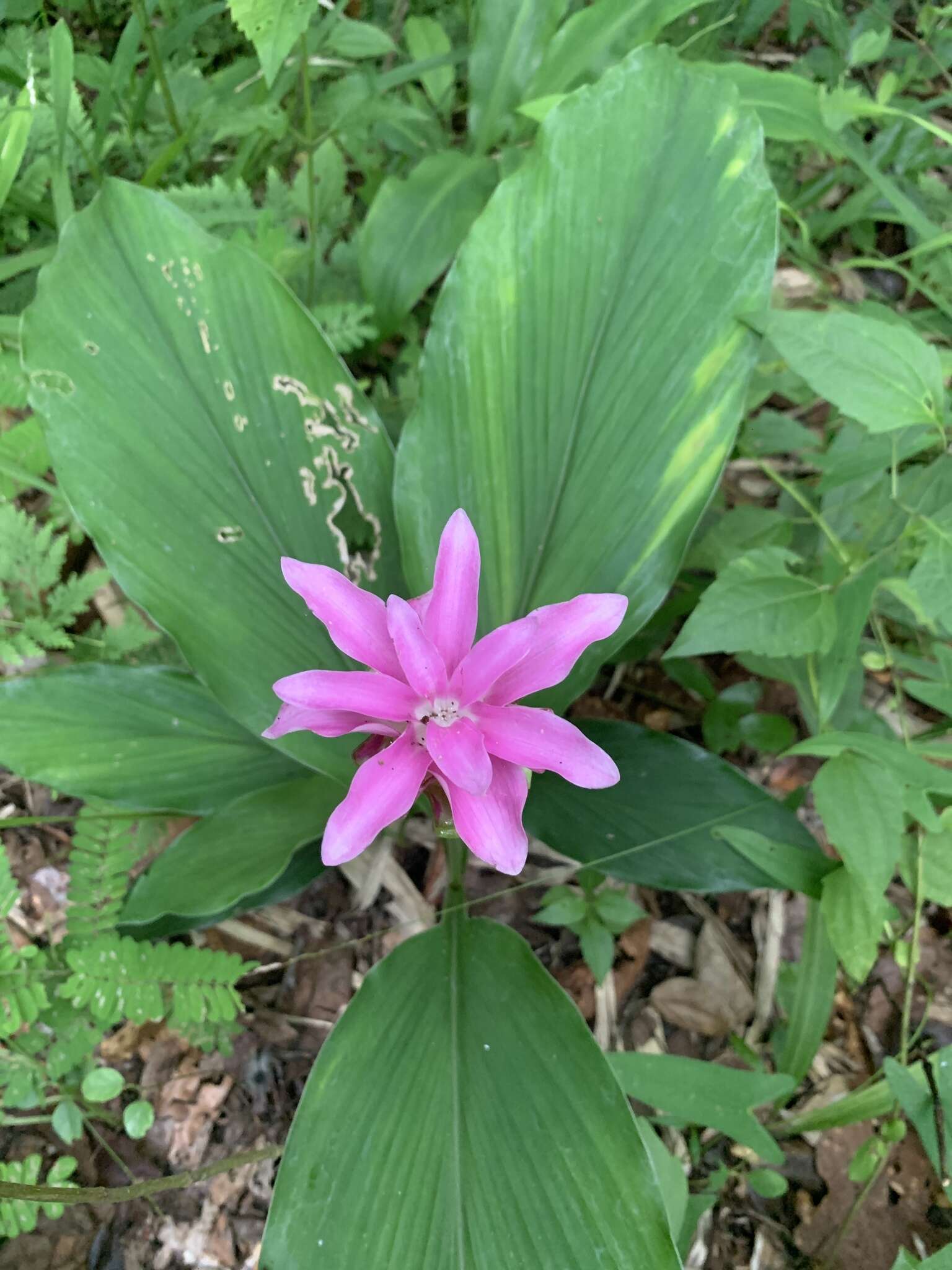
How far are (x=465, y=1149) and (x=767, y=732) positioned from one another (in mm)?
834

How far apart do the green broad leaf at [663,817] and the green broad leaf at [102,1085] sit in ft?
2.27

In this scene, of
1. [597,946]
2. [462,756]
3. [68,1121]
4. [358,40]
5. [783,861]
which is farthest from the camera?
[358,40]

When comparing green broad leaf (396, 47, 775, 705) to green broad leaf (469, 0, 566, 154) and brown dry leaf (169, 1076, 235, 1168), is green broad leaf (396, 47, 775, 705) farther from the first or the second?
brown dry leaf (169, 1076, 235, 1168)

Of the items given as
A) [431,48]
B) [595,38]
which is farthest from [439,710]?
[431,48]

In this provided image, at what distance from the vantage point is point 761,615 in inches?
41.1

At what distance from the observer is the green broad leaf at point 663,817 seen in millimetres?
1174

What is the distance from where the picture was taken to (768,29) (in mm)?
2252

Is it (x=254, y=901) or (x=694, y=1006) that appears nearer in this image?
(x=254, y=901)

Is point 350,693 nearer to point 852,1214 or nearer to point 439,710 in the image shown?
point 439,710

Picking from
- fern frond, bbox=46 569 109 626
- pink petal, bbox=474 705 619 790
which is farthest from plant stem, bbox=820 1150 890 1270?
fern frond, bbox=46 569 109 626

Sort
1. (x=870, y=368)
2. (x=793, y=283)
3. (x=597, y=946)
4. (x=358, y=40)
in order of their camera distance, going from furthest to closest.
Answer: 1. (x=793, y=283)
2. (x=358, y=40)
3. (x=597, y=946)
4. (x=870, y=368)

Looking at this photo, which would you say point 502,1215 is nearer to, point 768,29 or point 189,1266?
point 189,1266

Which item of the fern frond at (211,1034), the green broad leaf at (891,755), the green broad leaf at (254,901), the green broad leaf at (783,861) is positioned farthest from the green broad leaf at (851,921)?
the fern frond at (211,1034)

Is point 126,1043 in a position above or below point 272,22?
below
